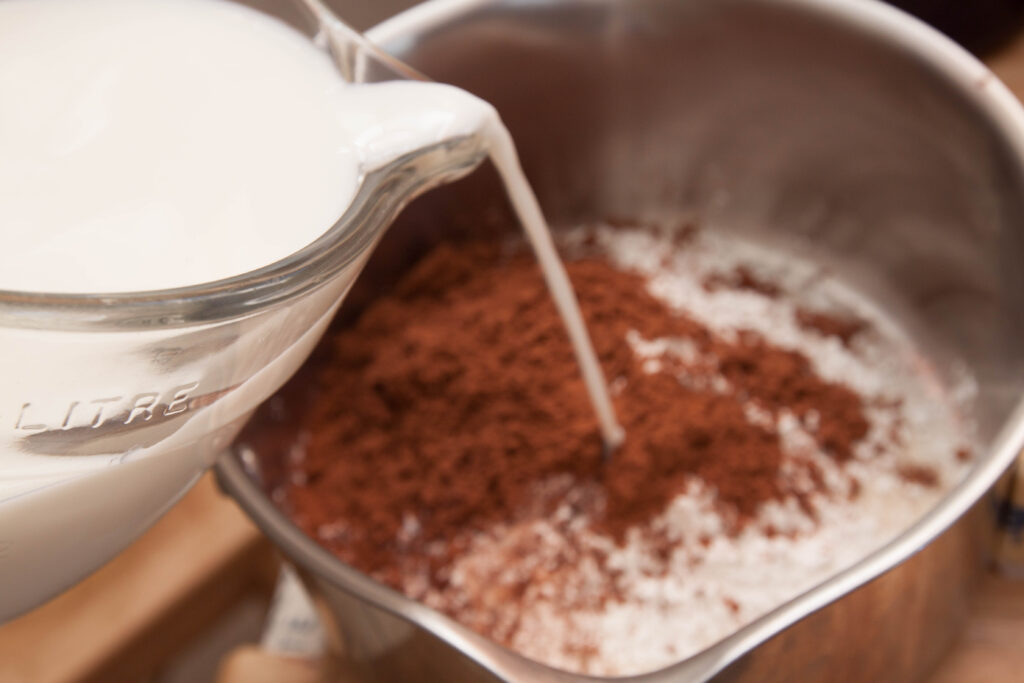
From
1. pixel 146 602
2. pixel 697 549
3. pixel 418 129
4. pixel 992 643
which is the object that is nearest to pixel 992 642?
pixel 992 643

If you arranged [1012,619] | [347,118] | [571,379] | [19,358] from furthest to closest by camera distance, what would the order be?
[571,379] → [1012,619] → [347,118] → [19,358]

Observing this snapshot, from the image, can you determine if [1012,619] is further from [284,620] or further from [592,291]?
[284,620]

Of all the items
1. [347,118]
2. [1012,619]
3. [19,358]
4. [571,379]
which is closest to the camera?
[19,358]

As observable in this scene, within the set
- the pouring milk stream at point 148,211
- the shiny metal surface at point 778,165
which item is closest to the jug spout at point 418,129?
the pouring milk stream at point 148,211

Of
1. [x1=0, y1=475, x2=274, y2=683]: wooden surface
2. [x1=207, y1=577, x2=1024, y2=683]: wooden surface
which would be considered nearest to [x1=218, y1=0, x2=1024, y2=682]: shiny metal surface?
→ [x1=207, y1=577, x2=1024, y2=683]: wooden surface

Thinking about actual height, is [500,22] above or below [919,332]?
above

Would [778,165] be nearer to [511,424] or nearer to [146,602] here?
[511,424]

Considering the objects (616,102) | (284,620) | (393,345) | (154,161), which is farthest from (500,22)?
(284,620)
